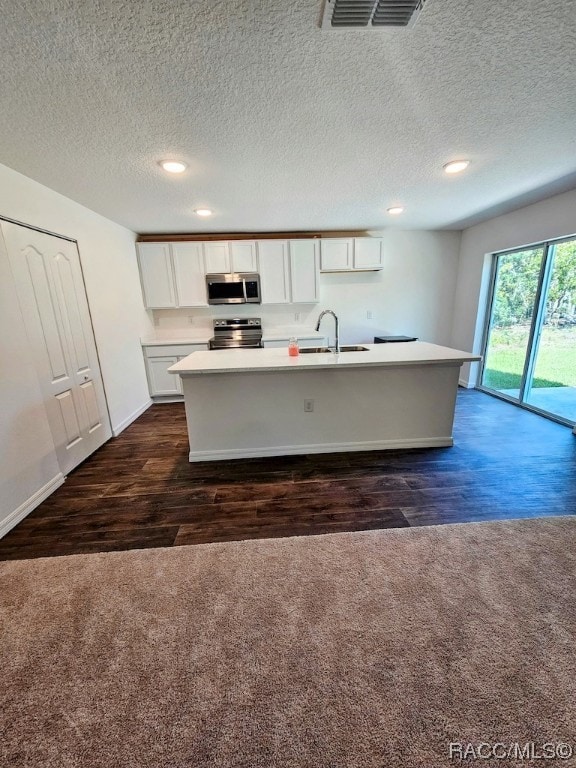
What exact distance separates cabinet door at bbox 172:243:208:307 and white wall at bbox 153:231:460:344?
1.05 ft

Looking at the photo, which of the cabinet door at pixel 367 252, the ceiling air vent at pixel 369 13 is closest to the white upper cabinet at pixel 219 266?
the cabinet door at pixel 367 252

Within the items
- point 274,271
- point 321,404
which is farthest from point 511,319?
point 274,271

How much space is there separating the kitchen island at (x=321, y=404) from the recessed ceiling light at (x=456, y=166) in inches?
59.4

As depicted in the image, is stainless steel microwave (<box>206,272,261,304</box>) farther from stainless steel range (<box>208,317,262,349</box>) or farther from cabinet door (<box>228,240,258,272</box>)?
stainless steel range (<box>208,317,262,349</box>)

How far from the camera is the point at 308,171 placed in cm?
236

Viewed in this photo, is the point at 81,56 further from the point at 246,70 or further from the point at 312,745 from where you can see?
the point at 312,745

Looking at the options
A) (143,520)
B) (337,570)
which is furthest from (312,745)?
(143,520)

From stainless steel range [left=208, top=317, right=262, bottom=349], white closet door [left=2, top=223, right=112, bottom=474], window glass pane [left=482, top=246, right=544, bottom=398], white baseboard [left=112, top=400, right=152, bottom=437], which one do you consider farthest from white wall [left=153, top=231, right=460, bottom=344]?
white closet door [left=2, top=223, right=112, bottom=474]

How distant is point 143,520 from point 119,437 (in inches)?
65.8

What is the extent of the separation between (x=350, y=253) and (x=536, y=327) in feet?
8.45

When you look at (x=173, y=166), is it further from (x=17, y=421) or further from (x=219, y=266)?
(x=17, y=421)

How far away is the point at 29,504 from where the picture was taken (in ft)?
6.70

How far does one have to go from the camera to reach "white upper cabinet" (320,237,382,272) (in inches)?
167

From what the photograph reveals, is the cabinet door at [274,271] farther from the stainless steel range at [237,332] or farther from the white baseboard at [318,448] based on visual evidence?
the white baseboard at [318,448]
